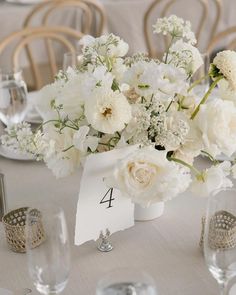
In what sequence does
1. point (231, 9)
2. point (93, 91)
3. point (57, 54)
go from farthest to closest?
1. point (231, 9)
2. point (57, 54)
3. point (93, 91)

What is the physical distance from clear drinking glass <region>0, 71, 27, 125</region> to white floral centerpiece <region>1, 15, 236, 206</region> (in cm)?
43

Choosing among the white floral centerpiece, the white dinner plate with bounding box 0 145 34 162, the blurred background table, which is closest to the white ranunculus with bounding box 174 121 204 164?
the white floral centerpiece

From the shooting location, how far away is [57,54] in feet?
9.57

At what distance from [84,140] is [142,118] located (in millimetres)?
110

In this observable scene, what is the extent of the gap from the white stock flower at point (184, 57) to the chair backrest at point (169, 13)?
5.91 feet

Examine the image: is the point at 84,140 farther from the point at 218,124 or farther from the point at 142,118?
the point at 218,124

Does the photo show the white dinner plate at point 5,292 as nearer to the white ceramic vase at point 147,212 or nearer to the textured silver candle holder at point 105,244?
the textured silver candle holder at point 105,244

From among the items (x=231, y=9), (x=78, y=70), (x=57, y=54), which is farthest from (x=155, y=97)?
(x=231, y=9)

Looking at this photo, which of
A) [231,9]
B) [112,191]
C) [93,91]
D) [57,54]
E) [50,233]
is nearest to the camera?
[50,233]

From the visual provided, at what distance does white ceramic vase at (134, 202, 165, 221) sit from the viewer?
1.15m

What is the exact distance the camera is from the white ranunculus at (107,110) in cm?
93

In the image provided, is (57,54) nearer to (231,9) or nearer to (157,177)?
(231,9)

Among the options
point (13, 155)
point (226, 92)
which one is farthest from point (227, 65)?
Result: point (13, 155)

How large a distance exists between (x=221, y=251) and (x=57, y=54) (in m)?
2.21
